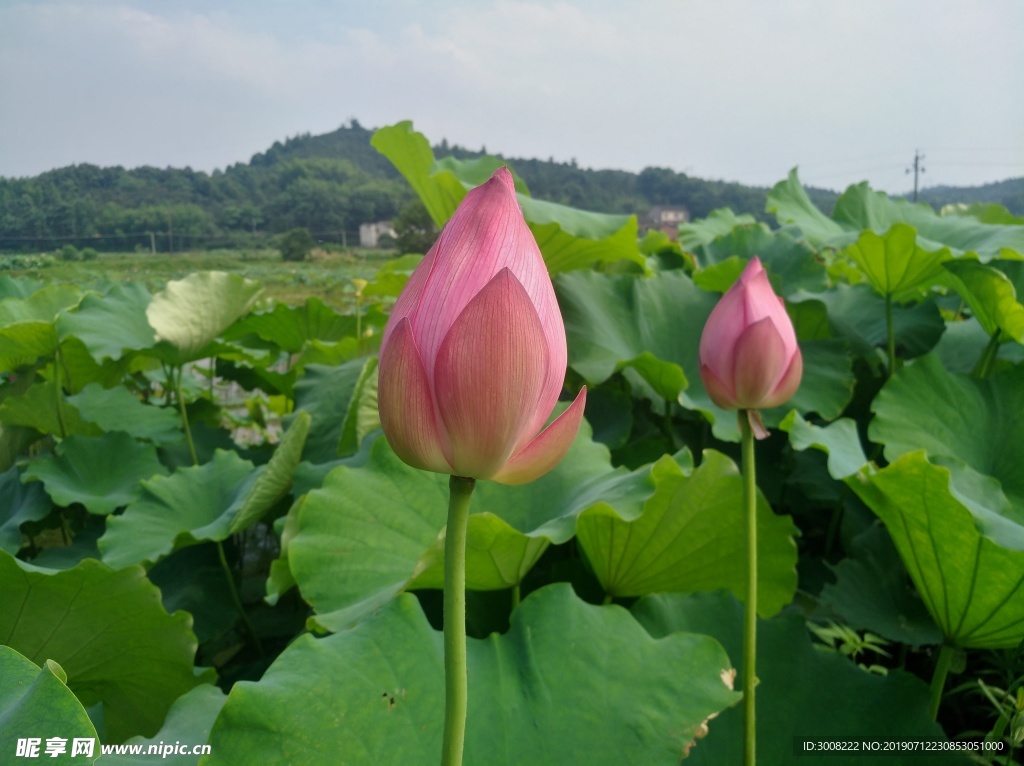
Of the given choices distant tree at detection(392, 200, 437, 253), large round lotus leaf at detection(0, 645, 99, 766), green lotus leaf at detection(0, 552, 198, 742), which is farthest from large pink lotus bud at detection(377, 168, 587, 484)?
distant tree at detection(392, 200, 437, 253)

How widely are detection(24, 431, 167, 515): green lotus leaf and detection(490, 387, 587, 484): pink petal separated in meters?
1.08

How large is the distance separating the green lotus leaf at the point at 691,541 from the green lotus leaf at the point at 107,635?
504 millimetres

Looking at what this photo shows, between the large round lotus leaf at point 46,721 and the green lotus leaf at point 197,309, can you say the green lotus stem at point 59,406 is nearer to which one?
the green lotus leaf at point 197,309

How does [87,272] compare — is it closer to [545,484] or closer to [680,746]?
[545,484]

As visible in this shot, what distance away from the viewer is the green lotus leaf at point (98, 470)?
1178 millimetres

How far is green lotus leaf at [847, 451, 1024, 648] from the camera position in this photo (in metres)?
0.65

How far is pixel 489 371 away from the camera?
28cm

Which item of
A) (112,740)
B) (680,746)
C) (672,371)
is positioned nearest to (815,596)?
(672,371)

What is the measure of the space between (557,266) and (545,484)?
793 millimetres

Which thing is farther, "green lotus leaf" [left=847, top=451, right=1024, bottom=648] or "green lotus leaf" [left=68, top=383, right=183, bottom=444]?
"green lotus leaf" [left=68, top=383, right=183, bottom=444]

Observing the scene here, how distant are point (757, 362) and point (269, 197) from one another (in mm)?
4110

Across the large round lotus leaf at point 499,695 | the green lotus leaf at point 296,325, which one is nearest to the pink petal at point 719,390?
the large round lotus leaf at point 499,695

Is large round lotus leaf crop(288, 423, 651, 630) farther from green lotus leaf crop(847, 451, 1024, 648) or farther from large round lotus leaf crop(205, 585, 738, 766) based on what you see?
green lotus leaf crop(847, 451, 1024, 648)

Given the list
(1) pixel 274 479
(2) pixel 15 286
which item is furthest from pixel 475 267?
(2) pixel 15 286
